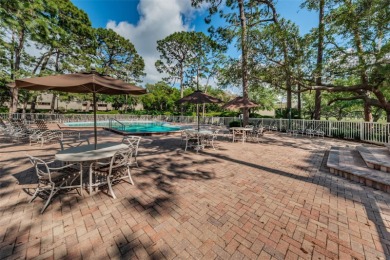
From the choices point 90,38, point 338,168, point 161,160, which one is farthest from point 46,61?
point 338,168

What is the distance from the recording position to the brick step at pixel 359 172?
362 cm

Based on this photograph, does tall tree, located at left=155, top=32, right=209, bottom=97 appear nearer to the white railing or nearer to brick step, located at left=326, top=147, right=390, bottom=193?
the white railing

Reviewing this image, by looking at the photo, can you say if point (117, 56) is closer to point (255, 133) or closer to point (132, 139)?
point (255, 133)

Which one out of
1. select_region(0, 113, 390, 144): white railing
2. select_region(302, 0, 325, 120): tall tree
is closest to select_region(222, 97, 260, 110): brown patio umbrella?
select_region(302, 0, 325, 120): tall tree

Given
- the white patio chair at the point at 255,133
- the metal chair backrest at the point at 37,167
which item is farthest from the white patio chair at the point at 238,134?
the metal chair backrest at the point at 37,167

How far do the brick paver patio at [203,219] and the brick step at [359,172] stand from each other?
267mm

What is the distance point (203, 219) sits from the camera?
8.37 ft

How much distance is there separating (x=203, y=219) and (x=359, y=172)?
4.14 m

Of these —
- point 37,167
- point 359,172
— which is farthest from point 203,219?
point 359,172

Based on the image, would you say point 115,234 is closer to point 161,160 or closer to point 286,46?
point 161,160

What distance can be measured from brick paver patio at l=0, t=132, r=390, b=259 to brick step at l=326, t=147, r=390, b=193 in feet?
0.87

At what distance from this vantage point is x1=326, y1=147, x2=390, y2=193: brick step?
362 centimetres

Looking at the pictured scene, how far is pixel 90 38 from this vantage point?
19.0 m

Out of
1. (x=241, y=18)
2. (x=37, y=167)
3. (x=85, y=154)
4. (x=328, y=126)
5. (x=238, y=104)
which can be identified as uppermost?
(x=241, y=18)
